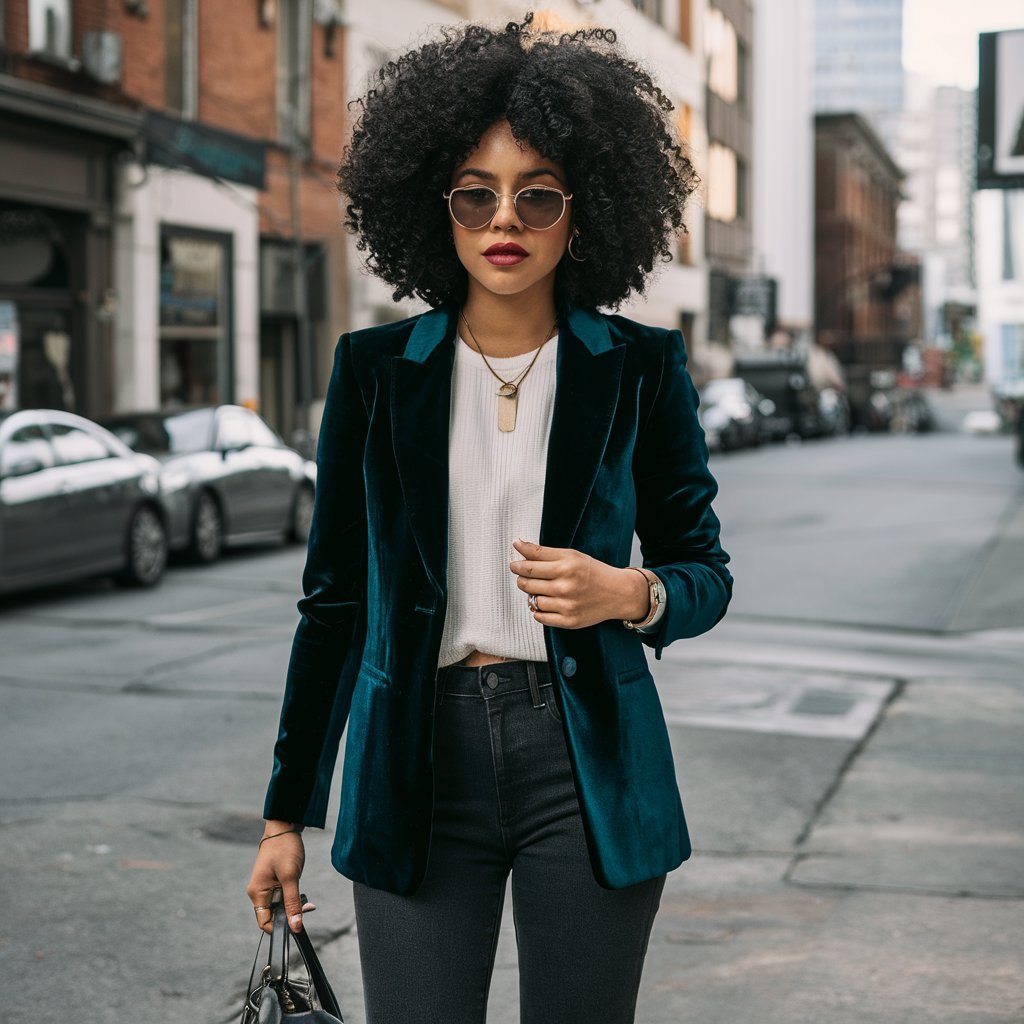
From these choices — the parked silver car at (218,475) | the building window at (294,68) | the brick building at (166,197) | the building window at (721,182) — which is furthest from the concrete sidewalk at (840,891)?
the building window at (721,182)

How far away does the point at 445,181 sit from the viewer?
8.66 ft

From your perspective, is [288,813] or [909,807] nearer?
[288,813]

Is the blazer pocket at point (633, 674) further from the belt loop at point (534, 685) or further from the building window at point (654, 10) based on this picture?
the building window at point (654, 10)

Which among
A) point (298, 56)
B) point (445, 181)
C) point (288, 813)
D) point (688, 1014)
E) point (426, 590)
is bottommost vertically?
point (688, 1014)

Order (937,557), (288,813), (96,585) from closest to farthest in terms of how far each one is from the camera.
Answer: (288,813)
(96,585)
(937,557)

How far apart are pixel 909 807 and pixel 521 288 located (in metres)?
4.60

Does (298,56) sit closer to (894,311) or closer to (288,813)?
(288,813)

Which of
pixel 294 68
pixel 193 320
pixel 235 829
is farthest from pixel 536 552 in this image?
pixel 294 68

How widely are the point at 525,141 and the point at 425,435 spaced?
1.52 feet

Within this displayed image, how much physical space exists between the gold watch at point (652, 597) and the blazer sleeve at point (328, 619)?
0.41m

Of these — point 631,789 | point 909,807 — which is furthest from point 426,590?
point 909,807

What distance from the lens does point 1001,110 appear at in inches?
504

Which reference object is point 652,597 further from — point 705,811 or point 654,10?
point 654,10

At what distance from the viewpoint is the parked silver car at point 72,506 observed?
40.5ft
